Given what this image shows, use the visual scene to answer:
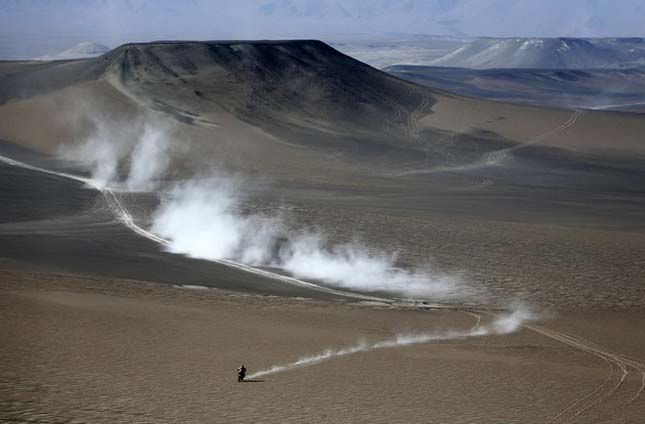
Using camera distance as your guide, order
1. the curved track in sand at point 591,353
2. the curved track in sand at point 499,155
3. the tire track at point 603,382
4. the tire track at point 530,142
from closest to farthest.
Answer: the tire track at point 603,382
the curved track in sand at point 591,353
the curved track in sand at point 499,155
the tire track at point 530,142

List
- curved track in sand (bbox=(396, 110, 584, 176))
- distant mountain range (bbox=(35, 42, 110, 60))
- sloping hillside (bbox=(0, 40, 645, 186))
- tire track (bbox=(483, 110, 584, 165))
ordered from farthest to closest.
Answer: distant mountain range (bbox=(35, 42, 110, 60)) < tire track (bbox=(483, 110, 584, 165)) < sloping hillside (bbox=(0, 40, 645, 186)) < curved track in sand (bbox=(396, 110, 584, 176))

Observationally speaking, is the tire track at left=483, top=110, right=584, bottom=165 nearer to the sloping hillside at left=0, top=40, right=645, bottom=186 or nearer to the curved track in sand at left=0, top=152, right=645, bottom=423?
the sloping hillside at left=0, top=40, right=645, bottom=186

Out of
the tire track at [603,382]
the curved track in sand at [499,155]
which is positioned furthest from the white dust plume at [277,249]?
the curved track in sand at [499,155]

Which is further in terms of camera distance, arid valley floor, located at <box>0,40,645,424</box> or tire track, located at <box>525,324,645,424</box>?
arid valley floor, located at <box>0,40,645,424</box>

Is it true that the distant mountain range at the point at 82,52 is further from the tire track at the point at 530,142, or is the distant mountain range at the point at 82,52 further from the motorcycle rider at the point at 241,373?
the motorcycle rider at the point at 241,373

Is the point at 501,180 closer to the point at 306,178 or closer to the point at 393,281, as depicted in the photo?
the point at 306,178

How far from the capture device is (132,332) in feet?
54.5

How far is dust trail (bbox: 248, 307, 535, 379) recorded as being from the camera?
15422 mm

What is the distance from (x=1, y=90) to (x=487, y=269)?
42958 mm

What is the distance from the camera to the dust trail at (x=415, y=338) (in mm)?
15422

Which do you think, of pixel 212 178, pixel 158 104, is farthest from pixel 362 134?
pixel 212 178

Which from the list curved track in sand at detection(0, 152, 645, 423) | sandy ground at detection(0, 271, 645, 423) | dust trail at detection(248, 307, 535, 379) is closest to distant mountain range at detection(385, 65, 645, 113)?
curved track in sand at detection(0, 152, 645, 423)

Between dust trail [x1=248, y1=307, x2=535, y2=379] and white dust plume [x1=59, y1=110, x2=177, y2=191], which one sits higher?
white dust plume [x1=59, y1=110, x2=177, y2=191]

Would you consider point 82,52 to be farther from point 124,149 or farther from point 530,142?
point 124,149
